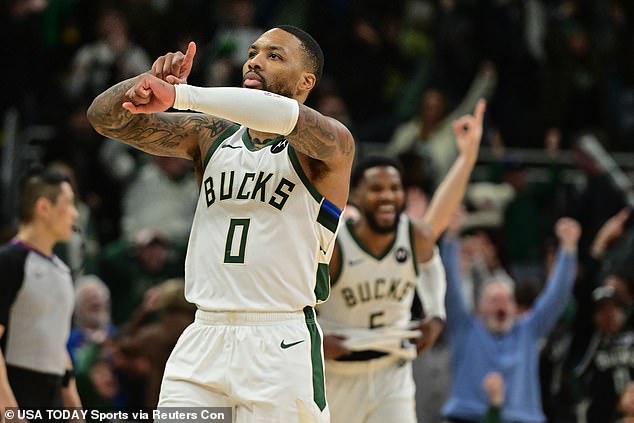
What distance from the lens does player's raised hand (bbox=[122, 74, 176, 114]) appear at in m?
5.83

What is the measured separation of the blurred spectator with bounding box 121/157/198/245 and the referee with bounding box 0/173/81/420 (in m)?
5.63

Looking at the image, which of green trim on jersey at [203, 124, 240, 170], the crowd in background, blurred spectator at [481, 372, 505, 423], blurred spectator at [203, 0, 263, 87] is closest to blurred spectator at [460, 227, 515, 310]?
the crowd in background

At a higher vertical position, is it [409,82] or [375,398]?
[409,82]

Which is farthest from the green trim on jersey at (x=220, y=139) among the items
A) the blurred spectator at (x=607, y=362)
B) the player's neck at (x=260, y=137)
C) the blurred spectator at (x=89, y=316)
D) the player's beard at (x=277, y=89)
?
the blurred spectator at (x=607, y=362)

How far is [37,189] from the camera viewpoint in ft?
27.1

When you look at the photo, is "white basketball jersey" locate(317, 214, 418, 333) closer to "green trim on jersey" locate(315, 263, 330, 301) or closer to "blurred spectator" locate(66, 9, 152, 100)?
"green trim on jersey" locate(315, 263, 330, 301)

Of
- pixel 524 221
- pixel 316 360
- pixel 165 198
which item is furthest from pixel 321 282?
pixel 524 221

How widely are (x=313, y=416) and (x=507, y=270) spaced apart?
866 centimetres

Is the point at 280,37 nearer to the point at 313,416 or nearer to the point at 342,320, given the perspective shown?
the point at 313,416

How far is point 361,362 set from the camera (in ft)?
28.2

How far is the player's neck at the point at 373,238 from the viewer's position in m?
8.77

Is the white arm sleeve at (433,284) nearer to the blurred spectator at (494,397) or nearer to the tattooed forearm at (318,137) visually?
the blurred spectator at (494,397)

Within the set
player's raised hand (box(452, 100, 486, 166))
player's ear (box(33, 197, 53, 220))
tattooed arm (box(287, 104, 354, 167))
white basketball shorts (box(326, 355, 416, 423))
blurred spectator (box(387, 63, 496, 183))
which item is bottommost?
white basketball shorts (box(326, 355, 416, 423))

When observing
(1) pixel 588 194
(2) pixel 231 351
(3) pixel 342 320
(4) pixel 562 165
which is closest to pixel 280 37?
(2) pixel 231 351
